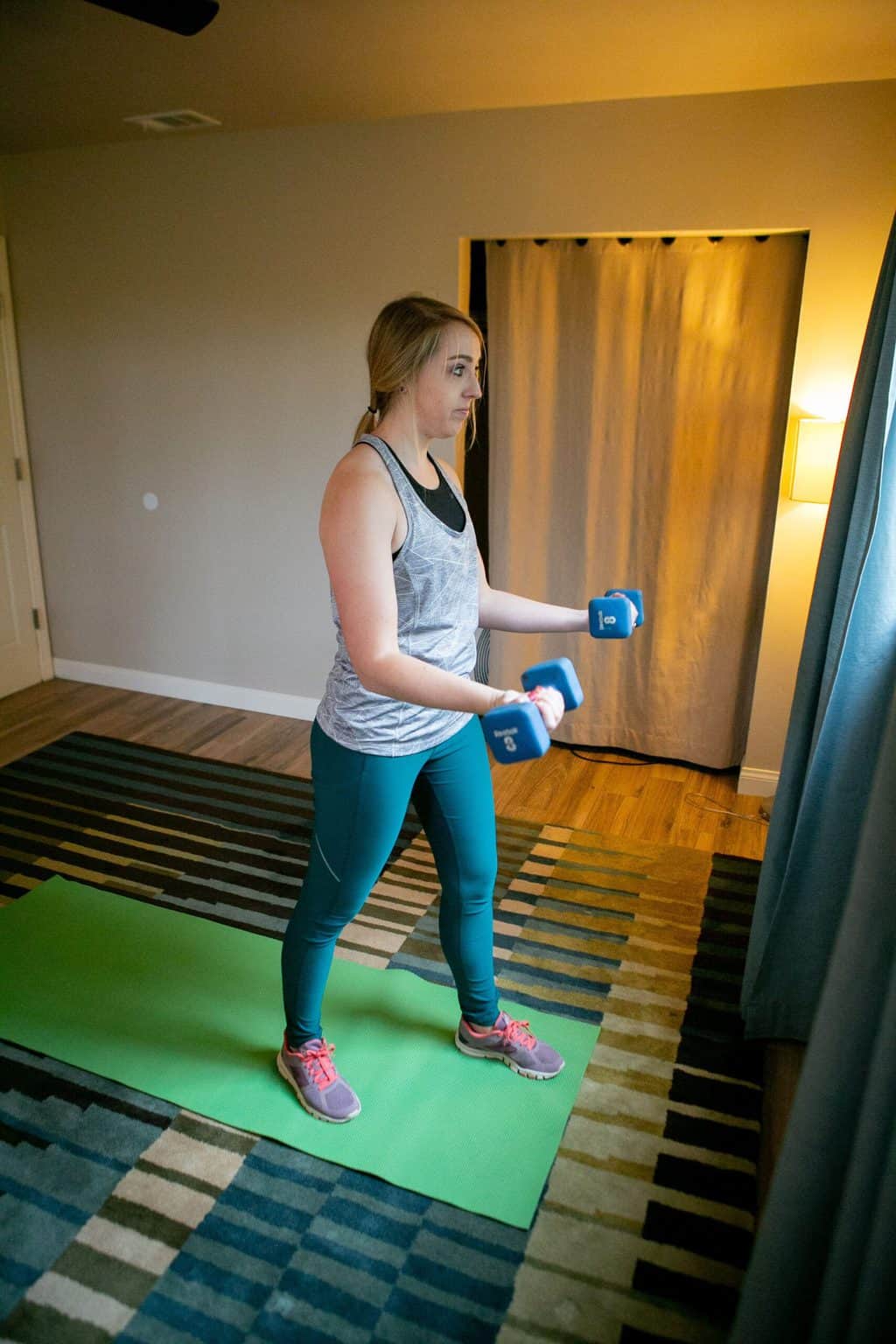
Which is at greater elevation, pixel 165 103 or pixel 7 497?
pixel 165 103

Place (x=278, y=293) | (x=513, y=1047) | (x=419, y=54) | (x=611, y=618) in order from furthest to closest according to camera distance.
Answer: (x=278, y=293) < (x=419, y=54) < (x=513, y=1047) < (x=611, y=618)

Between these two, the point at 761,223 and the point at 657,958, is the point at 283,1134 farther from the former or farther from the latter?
the point at 761,223

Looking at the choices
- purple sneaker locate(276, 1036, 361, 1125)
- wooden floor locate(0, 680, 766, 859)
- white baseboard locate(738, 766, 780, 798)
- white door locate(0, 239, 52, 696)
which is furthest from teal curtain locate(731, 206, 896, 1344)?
white door locate(0, 239, 52, 696)

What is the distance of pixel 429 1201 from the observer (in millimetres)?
1609

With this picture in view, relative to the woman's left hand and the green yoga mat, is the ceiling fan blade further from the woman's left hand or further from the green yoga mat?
the green yoga mat

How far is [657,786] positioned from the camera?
3404 mm

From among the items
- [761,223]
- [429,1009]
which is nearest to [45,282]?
[761,223]

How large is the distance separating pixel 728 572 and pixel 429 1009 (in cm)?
198

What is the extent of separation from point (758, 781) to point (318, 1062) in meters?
2.09

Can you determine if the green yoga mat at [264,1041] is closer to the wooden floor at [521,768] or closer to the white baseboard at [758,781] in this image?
the wooden floor at [521,768]

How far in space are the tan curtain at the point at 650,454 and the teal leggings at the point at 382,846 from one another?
193 centimetres

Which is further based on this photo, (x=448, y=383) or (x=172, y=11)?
(x=172, y=11)

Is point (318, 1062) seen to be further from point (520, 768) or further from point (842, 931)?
point (520, 768)

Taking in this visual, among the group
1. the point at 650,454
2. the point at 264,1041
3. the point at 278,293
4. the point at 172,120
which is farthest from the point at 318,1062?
the point at 172,120
